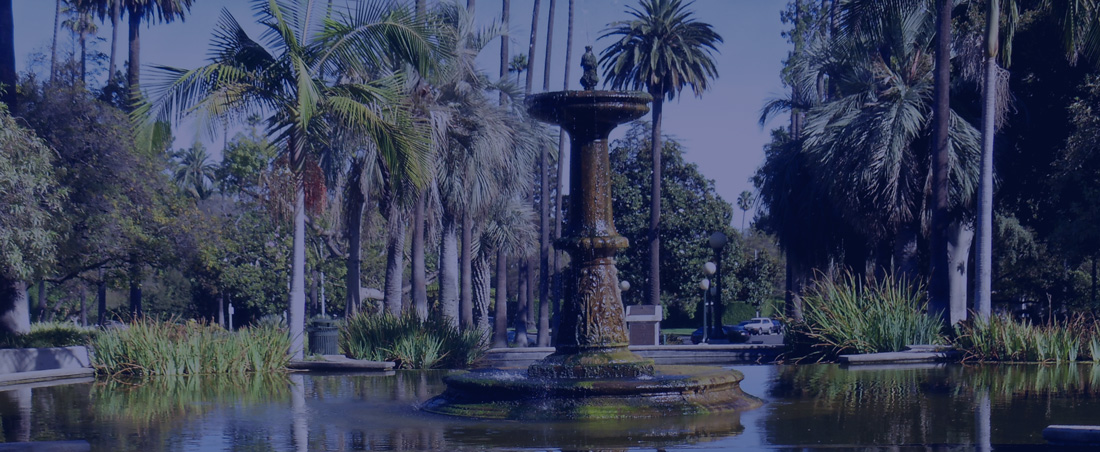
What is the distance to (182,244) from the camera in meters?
25.4

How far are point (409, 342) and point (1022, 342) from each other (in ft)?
31.7

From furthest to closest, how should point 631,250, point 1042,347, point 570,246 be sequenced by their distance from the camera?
1. point 631,250
2. point 1042,347
3. point 570,246

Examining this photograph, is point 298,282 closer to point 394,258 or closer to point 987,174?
point 394,258

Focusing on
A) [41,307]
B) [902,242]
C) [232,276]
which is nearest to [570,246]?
[902,242]

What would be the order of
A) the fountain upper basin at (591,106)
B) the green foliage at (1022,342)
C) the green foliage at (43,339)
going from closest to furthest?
the fountain upper basin at (591,106) < the green foliage at (1022,342) < the green foliage at (43,339)

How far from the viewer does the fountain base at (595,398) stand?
31.8 feet

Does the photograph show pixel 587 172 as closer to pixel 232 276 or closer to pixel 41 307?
pixel 232 276

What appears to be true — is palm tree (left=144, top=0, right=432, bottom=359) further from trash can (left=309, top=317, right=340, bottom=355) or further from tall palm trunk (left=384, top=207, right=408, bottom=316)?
tall palm trunk (left=384, top=207, right=408, bottom=316)

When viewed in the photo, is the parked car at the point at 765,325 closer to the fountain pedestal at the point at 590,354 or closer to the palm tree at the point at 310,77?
the palm tree at the point at 310,77

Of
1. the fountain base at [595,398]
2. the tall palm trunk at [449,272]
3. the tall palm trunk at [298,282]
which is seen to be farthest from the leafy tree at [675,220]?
the fountain base at [595,398]

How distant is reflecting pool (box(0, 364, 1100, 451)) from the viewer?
316 inches

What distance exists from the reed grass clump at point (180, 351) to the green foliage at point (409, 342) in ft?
6.21

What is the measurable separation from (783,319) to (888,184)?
6739 millimetres

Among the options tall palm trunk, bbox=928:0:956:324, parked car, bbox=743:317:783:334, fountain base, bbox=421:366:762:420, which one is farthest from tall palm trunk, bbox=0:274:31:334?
parked car, bbox=743:317:783:334
